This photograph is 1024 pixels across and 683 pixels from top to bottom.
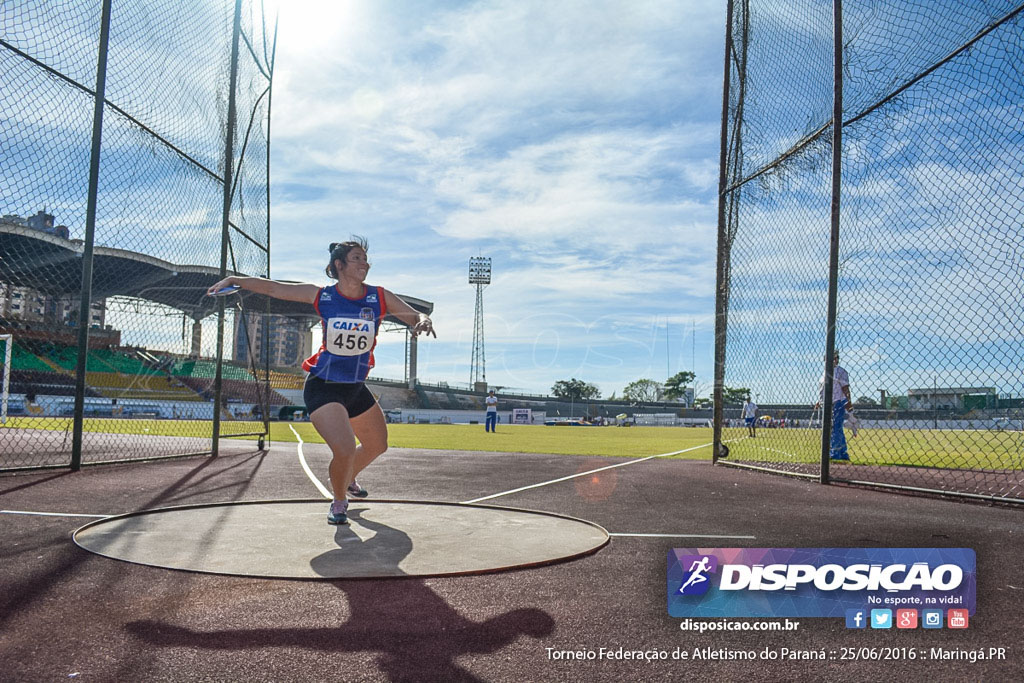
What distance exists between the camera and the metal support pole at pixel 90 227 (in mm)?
8258

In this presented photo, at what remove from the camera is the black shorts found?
18.7 ft

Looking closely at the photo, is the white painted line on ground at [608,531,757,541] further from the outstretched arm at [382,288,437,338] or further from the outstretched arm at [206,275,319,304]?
the outstretched arm at [206,275,319,304]

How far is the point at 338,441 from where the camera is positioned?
5.38 meters

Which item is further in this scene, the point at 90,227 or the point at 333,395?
the point at 90,227

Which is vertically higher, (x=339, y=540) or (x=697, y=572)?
(x=697, y=572)

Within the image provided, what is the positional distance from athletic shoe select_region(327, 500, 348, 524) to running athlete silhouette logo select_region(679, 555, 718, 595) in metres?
2.53

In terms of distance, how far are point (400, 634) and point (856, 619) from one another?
1.90 meters

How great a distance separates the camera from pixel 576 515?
577 centimetres

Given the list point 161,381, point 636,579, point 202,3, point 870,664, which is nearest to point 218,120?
point 202,3

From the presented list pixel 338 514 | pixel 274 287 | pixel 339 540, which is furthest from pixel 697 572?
pixel 274 287

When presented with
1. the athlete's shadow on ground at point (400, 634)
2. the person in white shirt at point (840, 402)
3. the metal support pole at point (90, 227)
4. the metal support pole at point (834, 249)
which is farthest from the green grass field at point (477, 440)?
the athlete's shadow on ground at point (400, 634)

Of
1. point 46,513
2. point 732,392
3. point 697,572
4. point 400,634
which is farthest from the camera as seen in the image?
point 732,392

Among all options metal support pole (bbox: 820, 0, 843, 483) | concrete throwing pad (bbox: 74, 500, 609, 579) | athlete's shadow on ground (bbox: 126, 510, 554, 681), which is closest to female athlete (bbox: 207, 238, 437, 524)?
concrete throwing pad (bbox: 74, 500, 609, 579)

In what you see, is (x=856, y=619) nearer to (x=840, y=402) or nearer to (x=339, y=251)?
(x=339, y=251)
